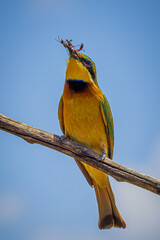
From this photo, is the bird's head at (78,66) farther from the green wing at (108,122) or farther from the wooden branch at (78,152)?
the wooden branch at (78,152)

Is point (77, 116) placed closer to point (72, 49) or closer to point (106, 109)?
point (106, 109)

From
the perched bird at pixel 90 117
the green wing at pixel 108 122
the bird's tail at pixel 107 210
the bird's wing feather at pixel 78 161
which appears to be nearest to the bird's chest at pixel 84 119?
the perched bird at pixel 90 117

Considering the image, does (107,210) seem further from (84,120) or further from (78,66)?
(78,66)

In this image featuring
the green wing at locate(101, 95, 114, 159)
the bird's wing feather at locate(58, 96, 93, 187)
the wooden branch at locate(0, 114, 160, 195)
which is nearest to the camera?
the wooden branch at locate(0, 114, 160, 195)

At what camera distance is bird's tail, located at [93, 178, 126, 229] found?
471 cm

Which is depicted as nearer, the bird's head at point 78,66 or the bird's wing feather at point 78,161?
the bird's head at point 78,66

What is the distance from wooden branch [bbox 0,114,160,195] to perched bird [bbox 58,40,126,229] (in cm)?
52

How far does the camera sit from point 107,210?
480 centimetres

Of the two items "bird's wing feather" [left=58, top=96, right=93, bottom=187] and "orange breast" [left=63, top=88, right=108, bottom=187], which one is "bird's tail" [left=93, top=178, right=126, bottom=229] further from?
"orange breast" [left=63, top=88, right=108, bottom=187]

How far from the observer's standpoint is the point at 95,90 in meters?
4.75

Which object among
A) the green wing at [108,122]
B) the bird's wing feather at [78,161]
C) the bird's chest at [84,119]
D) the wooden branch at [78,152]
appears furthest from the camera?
the bird's wing feather at [78,161]

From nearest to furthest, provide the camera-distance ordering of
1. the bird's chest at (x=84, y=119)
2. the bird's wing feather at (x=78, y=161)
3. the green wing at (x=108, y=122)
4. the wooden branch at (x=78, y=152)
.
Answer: the wooden branch at (x=78, y=152)
the bird's chest at (x=84, y=119)
the green wing at (x=108, y=122)
the bird's wing feather at (x=78, y=161)

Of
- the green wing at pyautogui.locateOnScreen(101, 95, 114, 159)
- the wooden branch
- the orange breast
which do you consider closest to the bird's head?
the orange breast

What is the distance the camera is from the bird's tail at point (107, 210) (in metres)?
4.71
